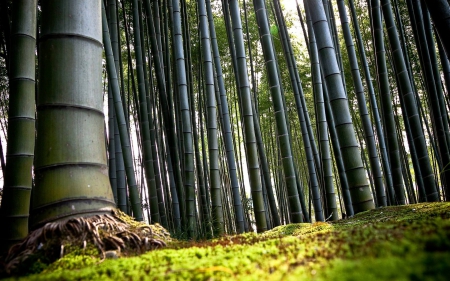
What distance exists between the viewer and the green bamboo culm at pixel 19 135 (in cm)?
211

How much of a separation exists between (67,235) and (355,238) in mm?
868

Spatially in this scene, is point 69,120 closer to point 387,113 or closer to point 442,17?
point 442,17

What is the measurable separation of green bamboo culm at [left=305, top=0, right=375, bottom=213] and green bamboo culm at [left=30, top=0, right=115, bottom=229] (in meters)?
1.37

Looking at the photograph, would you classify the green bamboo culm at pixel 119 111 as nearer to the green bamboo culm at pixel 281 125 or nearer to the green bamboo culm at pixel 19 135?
the green bamboo culm at pixel 19 135

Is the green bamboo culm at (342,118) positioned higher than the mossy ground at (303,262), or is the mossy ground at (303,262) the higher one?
the green bamboo culm at (342,118)

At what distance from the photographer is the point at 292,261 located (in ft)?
2.51

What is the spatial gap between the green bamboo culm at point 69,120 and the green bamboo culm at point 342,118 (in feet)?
4.49

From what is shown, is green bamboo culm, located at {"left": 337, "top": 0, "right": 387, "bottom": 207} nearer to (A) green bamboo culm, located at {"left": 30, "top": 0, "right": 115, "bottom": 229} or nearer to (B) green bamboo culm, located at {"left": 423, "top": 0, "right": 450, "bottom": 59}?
(B) green bamboo culm, located at {"left": 423, "top": 0, "right": 450, "bottom": 59}

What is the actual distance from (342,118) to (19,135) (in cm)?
203

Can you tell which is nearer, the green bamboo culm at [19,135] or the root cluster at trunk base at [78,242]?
the root cluster at trunk base at [78,242]

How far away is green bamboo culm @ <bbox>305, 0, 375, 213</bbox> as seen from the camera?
6.92 feet

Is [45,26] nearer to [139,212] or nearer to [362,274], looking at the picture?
[362,274]

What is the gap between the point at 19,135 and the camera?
2.21m

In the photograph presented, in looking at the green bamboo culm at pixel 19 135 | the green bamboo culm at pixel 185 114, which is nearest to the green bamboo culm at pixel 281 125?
the green bamboo culm at pixel 185 114
